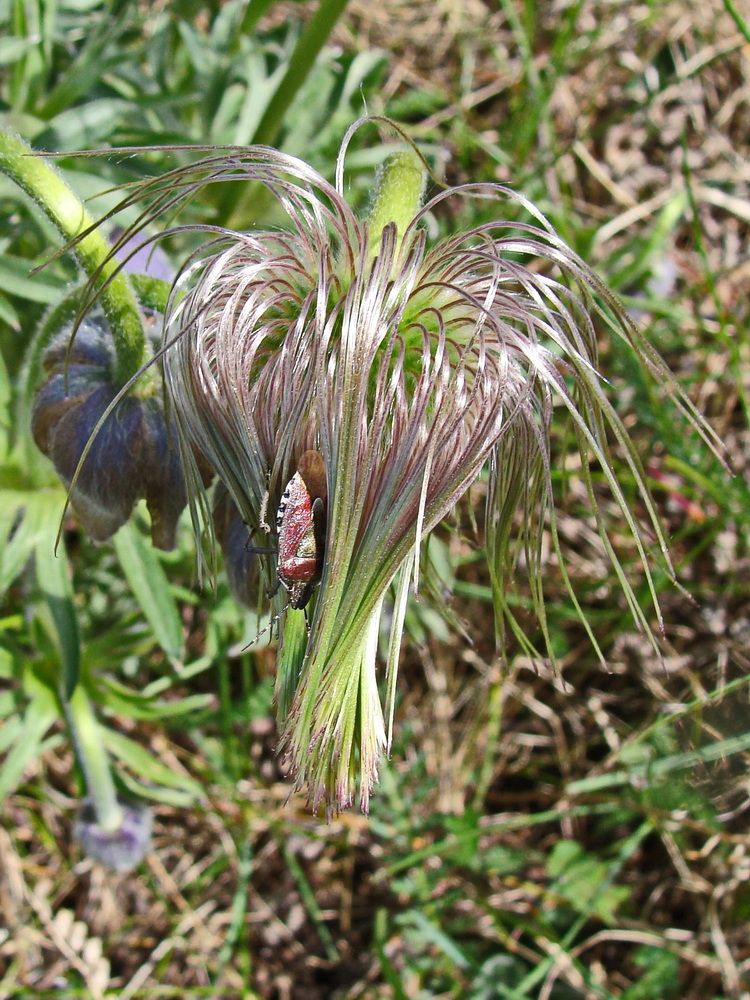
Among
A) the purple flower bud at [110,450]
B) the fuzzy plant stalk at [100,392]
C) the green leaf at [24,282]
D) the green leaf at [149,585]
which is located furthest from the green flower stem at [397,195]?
the green leaf at [149,585]

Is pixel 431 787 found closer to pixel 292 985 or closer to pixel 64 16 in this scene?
pixel 292 985

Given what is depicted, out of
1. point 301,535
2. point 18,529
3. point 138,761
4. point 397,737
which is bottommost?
point 397,737

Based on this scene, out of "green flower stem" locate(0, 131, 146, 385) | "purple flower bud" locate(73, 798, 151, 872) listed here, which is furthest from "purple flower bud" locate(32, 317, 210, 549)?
"purple flower bud" locate(73, 798, 151, 872)

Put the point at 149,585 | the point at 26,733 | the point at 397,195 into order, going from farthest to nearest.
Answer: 1. the point at 26,733
2. the point at 149,585
3. the point at 397,195

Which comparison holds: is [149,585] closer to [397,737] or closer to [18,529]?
[18,529]

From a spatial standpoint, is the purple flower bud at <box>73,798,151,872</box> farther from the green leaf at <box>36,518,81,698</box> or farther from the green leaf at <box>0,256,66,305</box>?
the green leaf at <box>0,256,66,305</box>

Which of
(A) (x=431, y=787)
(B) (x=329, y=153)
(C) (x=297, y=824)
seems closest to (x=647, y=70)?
(B) (x=329, y=153)

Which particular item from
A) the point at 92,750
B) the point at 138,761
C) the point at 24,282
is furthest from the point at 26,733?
the point at 24,282
